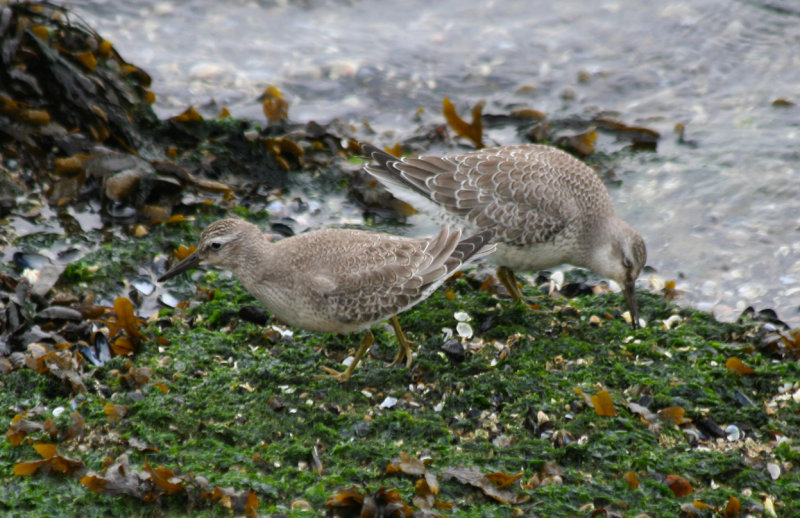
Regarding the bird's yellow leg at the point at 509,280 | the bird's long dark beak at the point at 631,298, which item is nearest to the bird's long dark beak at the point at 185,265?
the bird's yellow leg at the point at 509,280

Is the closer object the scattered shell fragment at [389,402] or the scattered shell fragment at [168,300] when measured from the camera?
the scattered shell fragment at [389,402]

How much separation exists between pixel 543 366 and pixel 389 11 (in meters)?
8.21

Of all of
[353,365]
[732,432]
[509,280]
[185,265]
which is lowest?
[732,432]

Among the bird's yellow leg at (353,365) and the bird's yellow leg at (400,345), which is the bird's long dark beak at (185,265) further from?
the bird's yellow leg at (400,345)

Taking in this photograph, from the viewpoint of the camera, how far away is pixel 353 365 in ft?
19.7

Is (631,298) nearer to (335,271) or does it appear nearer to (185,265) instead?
(335,271)

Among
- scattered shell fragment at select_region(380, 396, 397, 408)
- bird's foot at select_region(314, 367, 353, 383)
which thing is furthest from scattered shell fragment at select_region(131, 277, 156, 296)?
scattered shell fragment at select_region(380, 396, 397, 408)

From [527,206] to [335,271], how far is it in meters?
1.89

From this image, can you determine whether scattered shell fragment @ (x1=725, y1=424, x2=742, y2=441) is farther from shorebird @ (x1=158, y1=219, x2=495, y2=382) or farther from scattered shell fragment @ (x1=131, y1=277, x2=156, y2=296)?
scattered shell fragment @ (x1=131, y1=277, x2=156, y2=296)

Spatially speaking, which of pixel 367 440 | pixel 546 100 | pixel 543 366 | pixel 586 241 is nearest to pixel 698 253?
pixel 586 241

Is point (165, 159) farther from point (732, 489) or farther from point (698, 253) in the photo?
point (732, 489)

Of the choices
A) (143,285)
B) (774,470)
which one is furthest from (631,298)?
(143,285)

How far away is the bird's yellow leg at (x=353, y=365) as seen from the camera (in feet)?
19.5

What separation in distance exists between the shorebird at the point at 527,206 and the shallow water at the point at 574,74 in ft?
3.69
